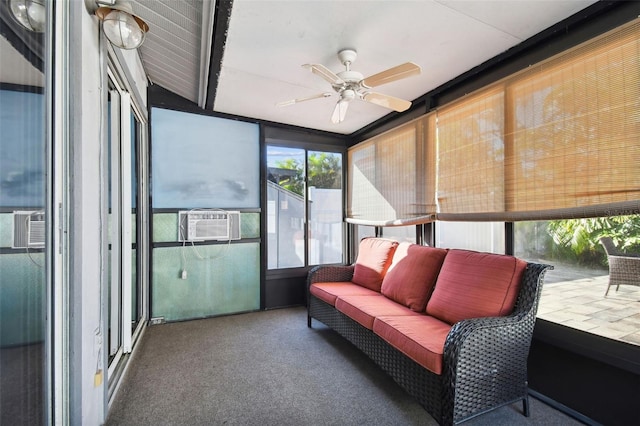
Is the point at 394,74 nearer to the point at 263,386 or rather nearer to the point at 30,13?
the point at 30,13

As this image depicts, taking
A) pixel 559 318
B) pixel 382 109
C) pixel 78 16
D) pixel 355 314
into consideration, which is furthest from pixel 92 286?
pixel 382 109

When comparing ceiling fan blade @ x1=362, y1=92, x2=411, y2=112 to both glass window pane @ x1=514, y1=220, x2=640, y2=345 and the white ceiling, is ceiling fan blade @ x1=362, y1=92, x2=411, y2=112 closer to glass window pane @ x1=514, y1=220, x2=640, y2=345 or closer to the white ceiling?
the white ceiling

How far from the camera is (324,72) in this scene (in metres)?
1.96

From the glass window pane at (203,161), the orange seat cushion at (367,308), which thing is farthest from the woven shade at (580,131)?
the glass window pane at (203,161)

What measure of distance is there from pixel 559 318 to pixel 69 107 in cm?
306

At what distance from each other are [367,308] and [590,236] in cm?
156

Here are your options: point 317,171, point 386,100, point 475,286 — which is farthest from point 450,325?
point 317,171

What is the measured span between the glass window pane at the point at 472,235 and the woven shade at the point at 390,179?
228mm

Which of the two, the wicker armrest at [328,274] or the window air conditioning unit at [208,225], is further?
the window air conditioning unit at [208,225]

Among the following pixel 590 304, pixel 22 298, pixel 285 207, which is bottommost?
pixel 590 304

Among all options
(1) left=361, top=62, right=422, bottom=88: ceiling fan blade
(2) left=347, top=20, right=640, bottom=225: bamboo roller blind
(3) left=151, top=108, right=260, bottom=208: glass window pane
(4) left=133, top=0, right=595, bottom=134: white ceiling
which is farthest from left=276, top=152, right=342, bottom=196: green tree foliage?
(1) left=361, top=62, right=422, bottom=88: ceiling fan blade

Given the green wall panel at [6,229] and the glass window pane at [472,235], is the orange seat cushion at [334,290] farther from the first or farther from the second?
the green wall panel at [6,229]

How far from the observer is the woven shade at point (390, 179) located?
3051mm

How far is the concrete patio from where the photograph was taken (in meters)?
1.67
